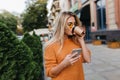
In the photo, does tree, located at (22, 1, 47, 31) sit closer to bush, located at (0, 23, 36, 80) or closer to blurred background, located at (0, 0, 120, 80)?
blurred background, located at (0, 0, 120, 80)

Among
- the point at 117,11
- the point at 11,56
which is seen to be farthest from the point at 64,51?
the point at 117,11

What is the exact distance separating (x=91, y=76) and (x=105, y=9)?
54.0ft

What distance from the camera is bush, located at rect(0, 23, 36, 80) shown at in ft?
14.4

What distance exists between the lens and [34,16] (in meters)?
62.6

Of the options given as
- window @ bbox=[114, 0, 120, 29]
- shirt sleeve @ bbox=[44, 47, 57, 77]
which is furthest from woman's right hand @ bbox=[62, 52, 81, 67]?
window @ bbox=[114, 0, 120, 29]

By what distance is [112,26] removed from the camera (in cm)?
2345

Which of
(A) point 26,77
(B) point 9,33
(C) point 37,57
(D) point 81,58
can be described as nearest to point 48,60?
(D) point 81,58

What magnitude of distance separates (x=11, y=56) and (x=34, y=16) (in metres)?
58.5

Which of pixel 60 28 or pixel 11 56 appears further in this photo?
pixel 11 56

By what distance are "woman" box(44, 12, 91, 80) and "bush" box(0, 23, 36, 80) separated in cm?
170

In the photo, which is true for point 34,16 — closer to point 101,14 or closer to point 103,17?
point 101,14

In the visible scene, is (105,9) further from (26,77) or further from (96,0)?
(26,77)

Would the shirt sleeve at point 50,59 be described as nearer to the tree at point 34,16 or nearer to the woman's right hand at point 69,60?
the woman's right hand at point 69,60

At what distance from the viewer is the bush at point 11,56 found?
4.40m
